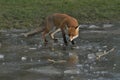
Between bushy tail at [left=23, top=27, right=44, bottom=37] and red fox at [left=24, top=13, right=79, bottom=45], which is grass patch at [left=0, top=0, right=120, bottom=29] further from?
red fox at [left=24, top=13, right=79, bottom=45]

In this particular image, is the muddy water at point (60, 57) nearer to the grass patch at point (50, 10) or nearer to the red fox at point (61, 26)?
the red fox at point (61, 26)

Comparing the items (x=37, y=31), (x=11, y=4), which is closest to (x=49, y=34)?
(x=37, y=31)

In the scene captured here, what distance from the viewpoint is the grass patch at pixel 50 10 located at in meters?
19.4

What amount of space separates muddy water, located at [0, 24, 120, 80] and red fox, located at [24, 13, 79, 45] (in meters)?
0.30

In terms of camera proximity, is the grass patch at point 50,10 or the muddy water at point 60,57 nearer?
the muddy water at point 60,57

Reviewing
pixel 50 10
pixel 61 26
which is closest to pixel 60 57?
pixel 61 26

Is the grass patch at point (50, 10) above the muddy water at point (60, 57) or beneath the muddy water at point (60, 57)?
beneath

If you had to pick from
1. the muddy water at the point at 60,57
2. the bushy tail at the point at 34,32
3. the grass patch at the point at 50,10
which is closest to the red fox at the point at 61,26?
the bushy tail at the point at 34,32

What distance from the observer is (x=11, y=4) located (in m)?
22.3

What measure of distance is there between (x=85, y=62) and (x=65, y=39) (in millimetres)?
2920

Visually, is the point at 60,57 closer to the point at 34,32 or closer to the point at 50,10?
the point at 34,32

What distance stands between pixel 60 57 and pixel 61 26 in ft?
7.88

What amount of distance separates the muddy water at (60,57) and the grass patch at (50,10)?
2071 mm

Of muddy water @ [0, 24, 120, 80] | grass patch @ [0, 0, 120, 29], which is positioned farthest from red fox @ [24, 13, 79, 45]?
grass patch @ [0, 0, 120, 29]
